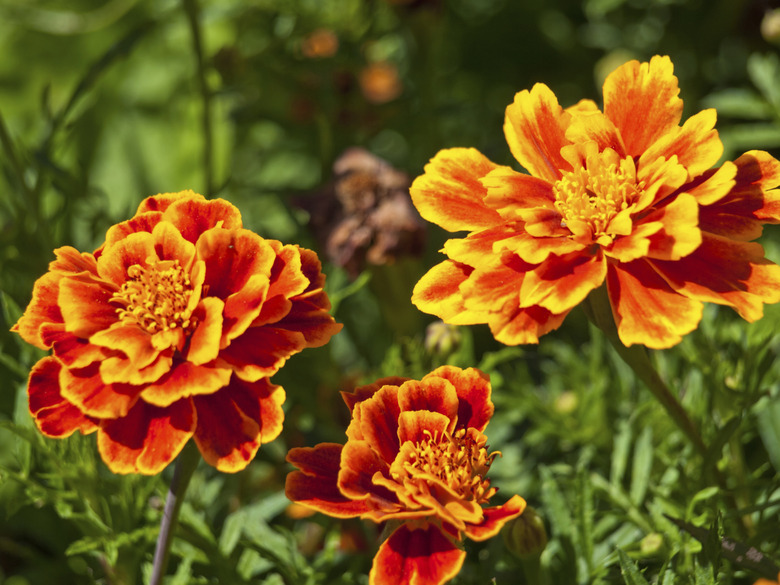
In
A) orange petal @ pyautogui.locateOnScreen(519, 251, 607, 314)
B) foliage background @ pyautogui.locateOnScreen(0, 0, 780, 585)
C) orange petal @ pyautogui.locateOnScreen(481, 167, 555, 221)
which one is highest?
orange petal @ pyautogui.locateOnScreen(481, 167, 555, 221)

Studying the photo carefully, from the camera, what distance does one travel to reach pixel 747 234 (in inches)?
27.0

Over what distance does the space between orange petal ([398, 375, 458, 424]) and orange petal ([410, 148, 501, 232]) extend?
14 centimetres

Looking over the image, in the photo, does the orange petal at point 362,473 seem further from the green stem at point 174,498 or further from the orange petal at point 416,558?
the green stem at point 174,498

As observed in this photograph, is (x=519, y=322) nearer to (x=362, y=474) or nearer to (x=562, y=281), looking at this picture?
(x=562, y=281)

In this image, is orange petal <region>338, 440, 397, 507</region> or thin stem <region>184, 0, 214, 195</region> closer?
orange petal <region>338, 440, 397, 507</region>

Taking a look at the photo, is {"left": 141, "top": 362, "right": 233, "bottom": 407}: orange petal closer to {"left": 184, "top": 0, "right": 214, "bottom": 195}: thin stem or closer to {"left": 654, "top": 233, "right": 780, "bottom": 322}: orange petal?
{"left": 654, "top": 233, "right": 780, "bottom": 322}: orange petal

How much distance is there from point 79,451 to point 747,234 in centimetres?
70

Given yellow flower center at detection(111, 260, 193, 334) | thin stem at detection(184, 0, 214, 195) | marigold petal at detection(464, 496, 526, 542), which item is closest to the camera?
marigold petal at detection(464, 496, 526, 542)

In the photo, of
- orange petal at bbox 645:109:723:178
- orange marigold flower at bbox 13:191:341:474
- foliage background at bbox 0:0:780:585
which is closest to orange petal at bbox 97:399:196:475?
orange marigold flower at bbox 13:191:341:474

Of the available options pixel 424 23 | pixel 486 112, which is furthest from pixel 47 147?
pixel 486 112

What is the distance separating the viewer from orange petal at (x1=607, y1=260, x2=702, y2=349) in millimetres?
630

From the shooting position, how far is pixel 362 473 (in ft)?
2.22

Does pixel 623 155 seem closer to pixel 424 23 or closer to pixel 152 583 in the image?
pixel 152 583

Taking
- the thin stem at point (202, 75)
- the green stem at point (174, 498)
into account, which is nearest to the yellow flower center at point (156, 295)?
Answer: the green stem at point (174, 498)
